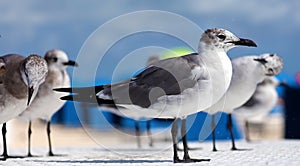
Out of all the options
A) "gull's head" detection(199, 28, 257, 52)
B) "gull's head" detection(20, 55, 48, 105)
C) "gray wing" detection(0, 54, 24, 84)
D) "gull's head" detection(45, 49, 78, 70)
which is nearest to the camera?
"gull's head" detection(199, 28, 257, 52)

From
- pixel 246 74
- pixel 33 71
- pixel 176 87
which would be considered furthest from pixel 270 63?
pixel 33 71

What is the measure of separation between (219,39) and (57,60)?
216 centimetres

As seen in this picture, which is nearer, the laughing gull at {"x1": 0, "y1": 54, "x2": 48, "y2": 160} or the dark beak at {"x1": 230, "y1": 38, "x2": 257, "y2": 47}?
the dark beak at {"x1": 230, "y1": 38, "x2": 257, "y2": 47}

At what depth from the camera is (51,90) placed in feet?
16.6

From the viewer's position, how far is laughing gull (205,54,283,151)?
505 centimetres

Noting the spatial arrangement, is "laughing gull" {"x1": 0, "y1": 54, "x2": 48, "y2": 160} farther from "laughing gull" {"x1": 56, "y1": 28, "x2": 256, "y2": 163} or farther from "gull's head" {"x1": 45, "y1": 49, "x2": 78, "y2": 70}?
"gull's head" {"x1": 45, "y1": 49, "x2": 78, "y2": 70}

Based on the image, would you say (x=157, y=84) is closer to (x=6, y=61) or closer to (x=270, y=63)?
(x=6, y=61)

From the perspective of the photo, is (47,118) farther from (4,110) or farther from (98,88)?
(98,88)

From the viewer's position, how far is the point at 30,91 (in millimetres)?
4004

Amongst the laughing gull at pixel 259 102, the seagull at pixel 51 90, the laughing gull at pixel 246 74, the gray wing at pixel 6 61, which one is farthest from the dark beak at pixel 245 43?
the laughing gull at pixel 259 102

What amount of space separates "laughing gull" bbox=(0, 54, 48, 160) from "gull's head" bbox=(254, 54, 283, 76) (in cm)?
218

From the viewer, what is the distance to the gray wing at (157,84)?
3.55 meters

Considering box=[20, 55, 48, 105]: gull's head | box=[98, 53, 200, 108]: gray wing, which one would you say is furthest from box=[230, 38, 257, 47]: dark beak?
box=[20, 55, 48, 105]: gull's head

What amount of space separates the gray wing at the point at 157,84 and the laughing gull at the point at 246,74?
1.44m
